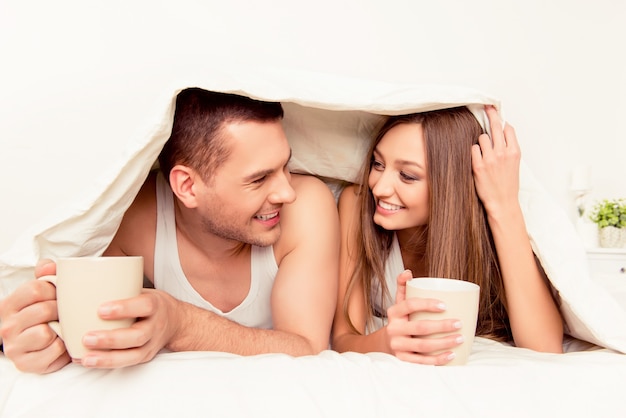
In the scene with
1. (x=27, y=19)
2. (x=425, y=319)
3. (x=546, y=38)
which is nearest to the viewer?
(x=425, y=319)

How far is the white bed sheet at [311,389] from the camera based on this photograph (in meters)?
0.59

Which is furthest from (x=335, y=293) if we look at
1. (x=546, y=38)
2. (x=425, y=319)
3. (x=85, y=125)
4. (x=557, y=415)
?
(x=546, y=38)

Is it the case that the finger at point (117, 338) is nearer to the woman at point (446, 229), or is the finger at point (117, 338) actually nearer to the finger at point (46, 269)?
the finger at point (46, 269)

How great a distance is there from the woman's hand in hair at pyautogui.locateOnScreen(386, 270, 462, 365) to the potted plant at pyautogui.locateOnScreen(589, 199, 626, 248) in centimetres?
149

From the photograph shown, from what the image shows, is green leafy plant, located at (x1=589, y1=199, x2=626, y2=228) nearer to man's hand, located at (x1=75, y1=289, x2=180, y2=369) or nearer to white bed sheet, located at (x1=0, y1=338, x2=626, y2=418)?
white bed sheet, located at (x1=0, y1=338, x2=626, y2=418)

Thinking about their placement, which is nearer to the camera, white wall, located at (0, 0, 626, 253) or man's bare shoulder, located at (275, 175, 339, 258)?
man's bare shoulder, located at (275, 175, 339, 258)

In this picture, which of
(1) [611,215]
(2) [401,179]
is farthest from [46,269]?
(1) [611,215]

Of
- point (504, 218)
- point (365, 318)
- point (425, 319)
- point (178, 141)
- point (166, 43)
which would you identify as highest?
point (166, 43)

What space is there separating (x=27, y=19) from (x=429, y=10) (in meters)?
1.22

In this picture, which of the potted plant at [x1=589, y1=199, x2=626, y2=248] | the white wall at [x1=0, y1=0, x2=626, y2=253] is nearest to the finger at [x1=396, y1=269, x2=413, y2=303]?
the white wall at [x1=0, y1=0, x2=626, y2=253]

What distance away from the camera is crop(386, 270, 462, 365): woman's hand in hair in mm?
685

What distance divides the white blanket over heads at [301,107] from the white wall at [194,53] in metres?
0.47

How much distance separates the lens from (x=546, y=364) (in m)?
0.71

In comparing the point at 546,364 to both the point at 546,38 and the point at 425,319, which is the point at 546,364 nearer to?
the point at 425,319
